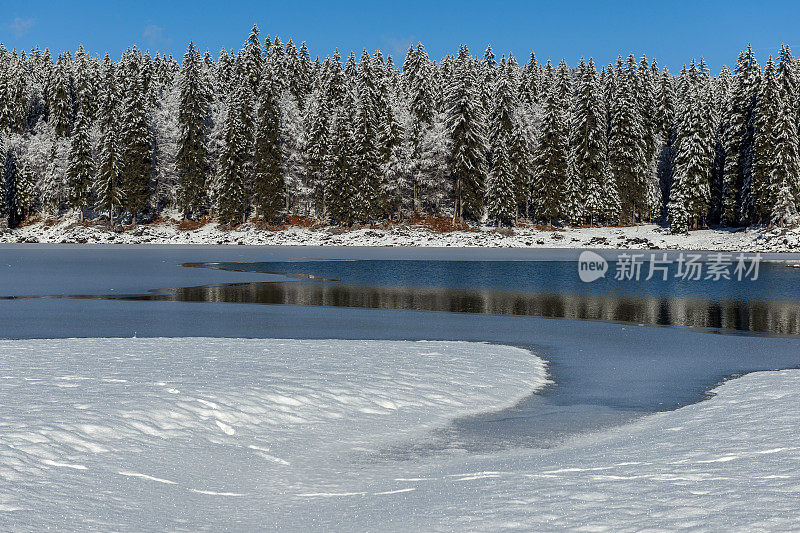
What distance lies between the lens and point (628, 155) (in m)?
87.2

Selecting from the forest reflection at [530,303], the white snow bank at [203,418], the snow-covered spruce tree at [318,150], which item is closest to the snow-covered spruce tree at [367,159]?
the snow-covered spruce tree at [318,150]

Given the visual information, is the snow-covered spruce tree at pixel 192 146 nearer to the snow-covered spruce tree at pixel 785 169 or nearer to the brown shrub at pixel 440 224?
the brown shrub at pixel 440 224

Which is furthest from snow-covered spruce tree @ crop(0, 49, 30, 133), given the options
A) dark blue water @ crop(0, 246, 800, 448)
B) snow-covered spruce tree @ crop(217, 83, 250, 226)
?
dark blue water @ crop(0, 246, 800, 448)

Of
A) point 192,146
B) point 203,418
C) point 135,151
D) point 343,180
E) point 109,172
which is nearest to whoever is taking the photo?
point 203,418

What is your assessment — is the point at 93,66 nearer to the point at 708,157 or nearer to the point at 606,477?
the point at 708,157

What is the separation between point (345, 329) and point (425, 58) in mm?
97856

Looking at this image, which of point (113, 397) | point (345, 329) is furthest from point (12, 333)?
point (113, 397)

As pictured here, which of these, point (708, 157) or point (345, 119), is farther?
point (345, 119)

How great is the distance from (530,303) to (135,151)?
248 feet

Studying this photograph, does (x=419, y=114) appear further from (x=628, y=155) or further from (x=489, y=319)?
(x=489, y=319)

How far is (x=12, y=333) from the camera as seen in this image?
20.1 m

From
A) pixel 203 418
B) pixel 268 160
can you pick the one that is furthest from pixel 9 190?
pixel 203 418

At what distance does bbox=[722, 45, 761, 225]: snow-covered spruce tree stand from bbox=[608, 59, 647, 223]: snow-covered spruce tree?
12.6 metres

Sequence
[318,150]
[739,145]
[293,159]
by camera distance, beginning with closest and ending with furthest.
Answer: [739,145] → [318,150] → [293,159]
